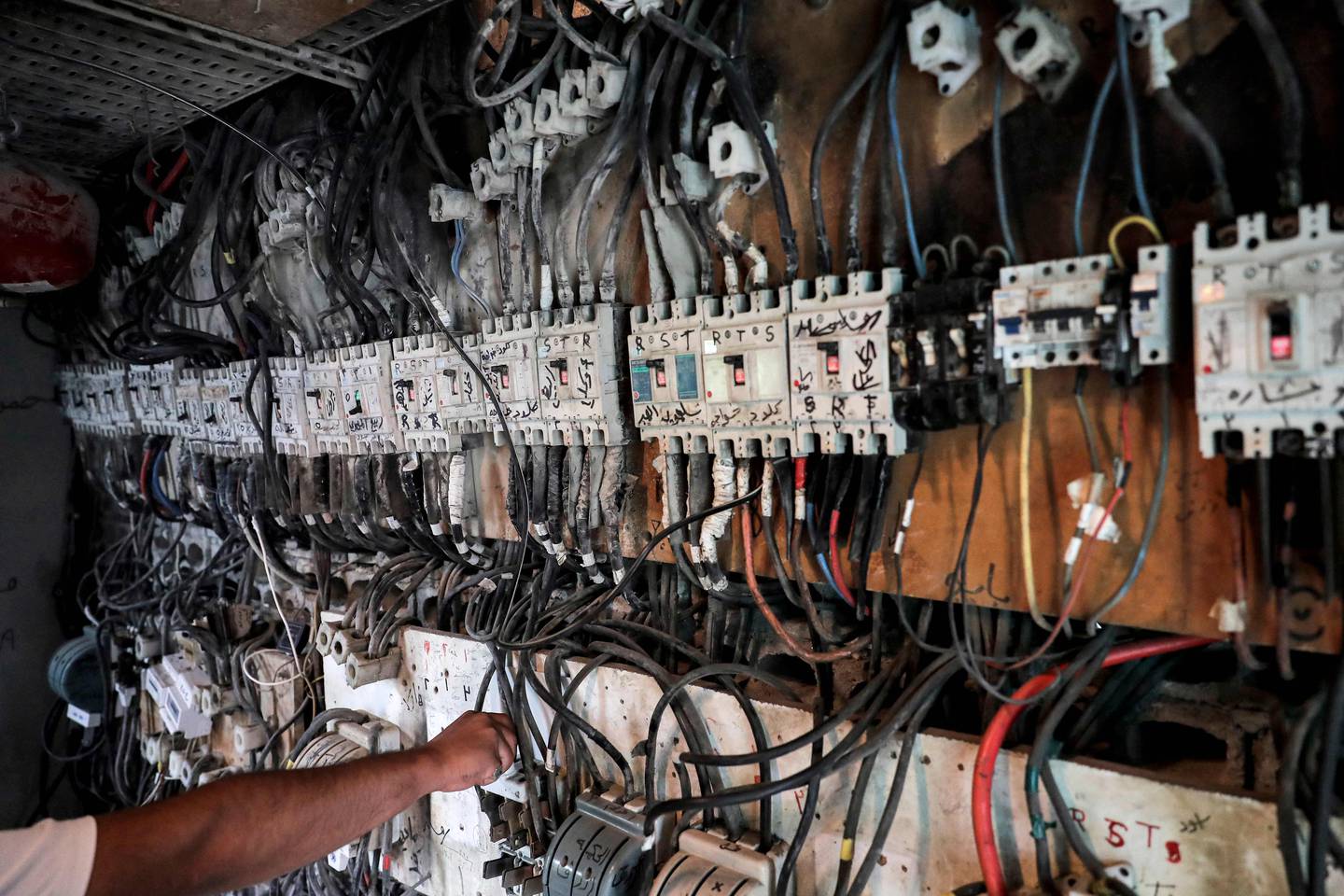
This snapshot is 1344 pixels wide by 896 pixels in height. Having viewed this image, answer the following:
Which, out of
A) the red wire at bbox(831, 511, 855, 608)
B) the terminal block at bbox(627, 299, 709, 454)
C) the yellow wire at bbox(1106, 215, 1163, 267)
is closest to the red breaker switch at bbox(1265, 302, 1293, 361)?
the yellow wire at bbox(1106, 215, 1163, 267)

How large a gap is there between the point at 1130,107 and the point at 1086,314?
0.65ft

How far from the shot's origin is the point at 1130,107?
77cm

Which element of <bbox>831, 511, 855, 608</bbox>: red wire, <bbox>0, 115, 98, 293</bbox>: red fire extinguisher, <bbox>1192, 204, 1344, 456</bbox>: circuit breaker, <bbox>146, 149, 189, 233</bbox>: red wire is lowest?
<bbox>831, 511, 855, 608</bbox>: red wire

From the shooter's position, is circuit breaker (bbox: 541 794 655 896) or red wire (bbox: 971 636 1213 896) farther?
circuit breaker (bbox: 541 794 655 896)

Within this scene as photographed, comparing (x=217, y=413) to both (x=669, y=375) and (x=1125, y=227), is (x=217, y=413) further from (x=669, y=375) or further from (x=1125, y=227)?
(x=1125, y=227)

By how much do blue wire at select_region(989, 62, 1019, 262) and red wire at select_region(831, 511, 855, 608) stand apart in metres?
0.37

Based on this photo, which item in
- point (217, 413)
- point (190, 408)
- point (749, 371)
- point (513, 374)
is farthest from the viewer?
point (190, 408)

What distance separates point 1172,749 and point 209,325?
2.45 metres

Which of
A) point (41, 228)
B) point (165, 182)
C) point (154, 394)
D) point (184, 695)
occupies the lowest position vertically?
point (184, 695)

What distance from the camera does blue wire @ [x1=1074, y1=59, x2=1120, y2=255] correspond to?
792 mm

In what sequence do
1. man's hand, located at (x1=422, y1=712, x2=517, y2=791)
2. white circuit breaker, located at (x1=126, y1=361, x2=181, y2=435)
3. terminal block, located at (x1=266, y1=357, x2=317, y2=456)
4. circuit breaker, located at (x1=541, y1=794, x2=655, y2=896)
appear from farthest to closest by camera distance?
1. white circuit breaker, located at (x1=126, y1=361, x2=181, y2=435)
2. terminal block, located at (x1=266, y1=357, x2=317, y2=456)
3. man's hand, located at (x1=422, y1=712, x2=517, y2=791)
4. circuit breaker, located at (x1=541, y1=794, x2=655, y2=896)

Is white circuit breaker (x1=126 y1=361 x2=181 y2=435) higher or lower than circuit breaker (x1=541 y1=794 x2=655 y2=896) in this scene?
higher

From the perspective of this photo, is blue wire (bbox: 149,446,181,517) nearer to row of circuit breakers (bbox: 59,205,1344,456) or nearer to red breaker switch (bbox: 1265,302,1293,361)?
row of circuit breakers (bbox: 59,205,1344,456)

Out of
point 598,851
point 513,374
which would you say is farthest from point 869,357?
point 598,851
